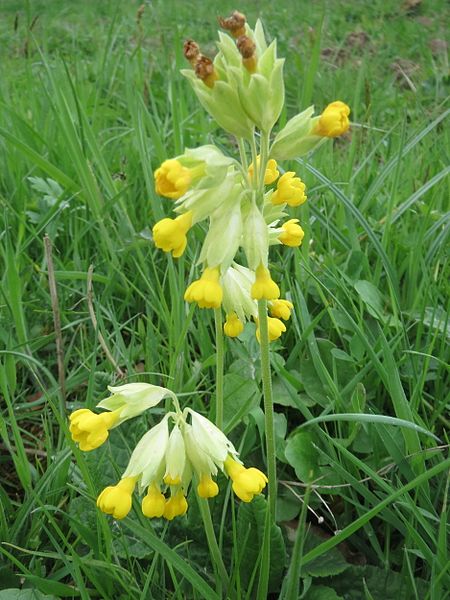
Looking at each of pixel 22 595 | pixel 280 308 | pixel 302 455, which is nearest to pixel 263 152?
pixel 280 308

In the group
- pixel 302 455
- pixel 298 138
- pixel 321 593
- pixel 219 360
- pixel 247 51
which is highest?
pixel 247 51

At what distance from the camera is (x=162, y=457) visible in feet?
4.49

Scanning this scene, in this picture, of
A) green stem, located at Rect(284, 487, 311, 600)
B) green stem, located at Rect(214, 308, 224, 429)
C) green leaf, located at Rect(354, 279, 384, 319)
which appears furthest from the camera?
green leaf, located at Rect(354, 279, 384, 319)

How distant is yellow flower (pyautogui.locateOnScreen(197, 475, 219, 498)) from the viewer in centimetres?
138

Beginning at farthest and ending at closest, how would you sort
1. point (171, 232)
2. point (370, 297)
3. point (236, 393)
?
point (370, 297), point (236, 393), point (171, 232)

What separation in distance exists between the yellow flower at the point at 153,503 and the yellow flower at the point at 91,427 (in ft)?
0.49

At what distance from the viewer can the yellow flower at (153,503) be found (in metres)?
1.37

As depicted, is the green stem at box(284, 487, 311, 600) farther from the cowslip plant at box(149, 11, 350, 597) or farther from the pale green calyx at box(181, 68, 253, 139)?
the pale green calyx at box(181, 68, 253, 139)

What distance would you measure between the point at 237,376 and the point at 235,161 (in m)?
0.74

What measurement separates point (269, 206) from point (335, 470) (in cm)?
67

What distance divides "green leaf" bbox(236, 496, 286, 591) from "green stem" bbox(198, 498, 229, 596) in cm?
5

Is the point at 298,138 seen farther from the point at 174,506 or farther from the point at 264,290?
the point at 174,506


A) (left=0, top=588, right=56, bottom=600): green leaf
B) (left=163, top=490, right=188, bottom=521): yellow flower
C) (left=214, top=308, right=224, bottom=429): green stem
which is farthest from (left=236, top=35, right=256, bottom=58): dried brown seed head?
(left=0, top=588, right=56, bottom=600): green leaf

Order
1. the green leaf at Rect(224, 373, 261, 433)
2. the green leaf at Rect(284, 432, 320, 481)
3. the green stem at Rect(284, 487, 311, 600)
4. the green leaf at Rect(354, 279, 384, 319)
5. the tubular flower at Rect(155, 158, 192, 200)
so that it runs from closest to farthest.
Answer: the green stem at Rect(284, 487, 311, 600) < the tubular flower at Rect(155, 158, 192, 200) < the green leaf at Rect(284, 432, 320, 481) < the green leaf at Rect(224, 373, 261, 433) < the green leaf at Rect(354, 279, 384, 319)
